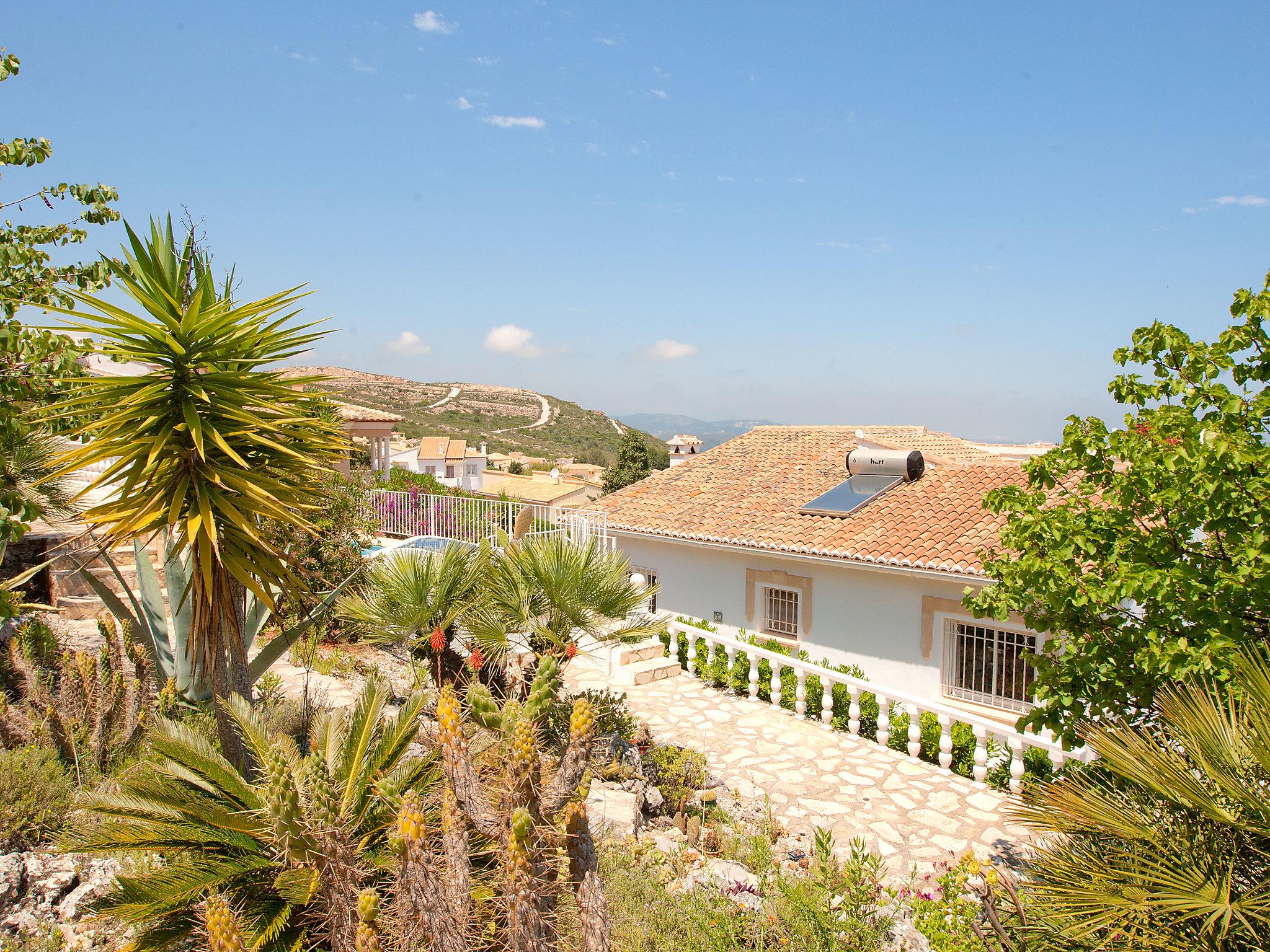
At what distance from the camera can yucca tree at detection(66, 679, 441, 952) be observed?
3641 mm

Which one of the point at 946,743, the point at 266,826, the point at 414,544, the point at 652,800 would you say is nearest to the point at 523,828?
the point at 266,826

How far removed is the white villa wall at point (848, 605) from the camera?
11852 mm

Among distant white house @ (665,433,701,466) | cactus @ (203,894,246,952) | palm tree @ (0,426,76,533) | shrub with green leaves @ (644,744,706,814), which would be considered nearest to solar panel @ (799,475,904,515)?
shrub with green leaves @ (644,744,706,814)

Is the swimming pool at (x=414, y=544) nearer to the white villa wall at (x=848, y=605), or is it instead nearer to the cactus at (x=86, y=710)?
the white villa wall at (x=848, y=605)

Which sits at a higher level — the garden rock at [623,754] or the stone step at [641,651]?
the garden rock at [623,754]

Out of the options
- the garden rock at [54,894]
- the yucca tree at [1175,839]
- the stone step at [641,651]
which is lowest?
the stone step at [641,651]

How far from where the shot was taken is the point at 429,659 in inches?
294

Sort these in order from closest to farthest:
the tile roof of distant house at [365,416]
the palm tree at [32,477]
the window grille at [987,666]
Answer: the palm tree at [32,477] < the window grille at [987,666] < the tile roof of distant house at [365,416]

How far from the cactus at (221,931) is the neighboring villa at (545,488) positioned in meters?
27.4

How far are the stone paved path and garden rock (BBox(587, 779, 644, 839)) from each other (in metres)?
1.44

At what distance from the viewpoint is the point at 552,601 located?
714cm

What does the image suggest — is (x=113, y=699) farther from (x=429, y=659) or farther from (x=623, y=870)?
(x=623, y=870)

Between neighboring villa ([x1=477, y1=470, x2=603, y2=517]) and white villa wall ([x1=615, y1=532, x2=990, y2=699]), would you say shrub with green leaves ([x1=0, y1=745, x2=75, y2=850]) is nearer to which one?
white villa wall ([x1=615, y1=532, x2=990, y2=699])

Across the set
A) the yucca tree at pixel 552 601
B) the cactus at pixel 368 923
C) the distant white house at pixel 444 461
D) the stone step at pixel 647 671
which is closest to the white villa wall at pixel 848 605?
the stone step at pixel 647 671
